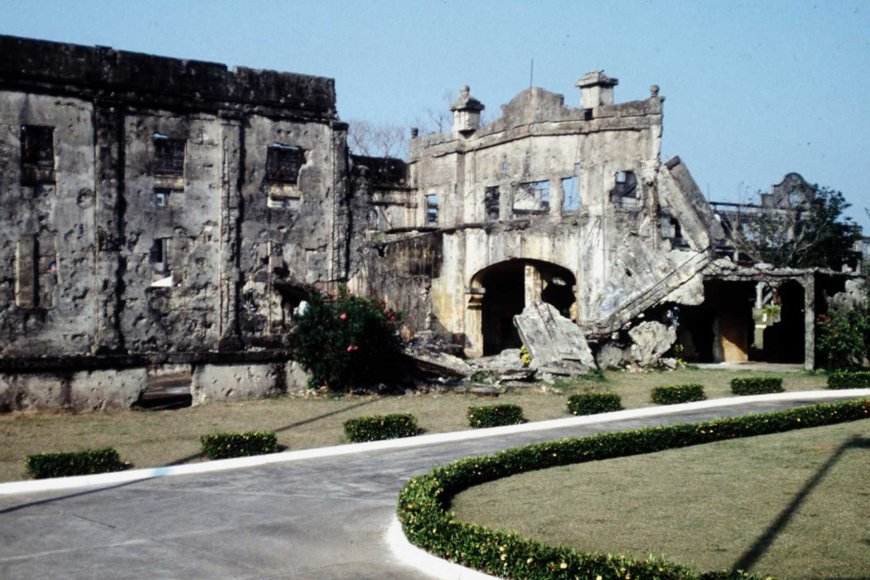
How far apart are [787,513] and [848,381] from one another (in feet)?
45.7

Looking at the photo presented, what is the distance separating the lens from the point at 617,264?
102 ft

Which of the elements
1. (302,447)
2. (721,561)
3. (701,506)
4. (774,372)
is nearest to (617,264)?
(774,372)

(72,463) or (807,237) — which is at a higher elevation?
(807,237)

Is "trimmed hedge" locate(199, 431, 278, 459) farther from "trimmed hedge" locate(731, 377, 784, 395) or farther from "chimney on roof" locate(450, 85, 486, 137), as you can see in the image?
"chimney on roof" locate(450, 85, 486, 137)

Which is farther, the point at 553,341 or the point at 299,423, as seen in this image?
the point at 553,341

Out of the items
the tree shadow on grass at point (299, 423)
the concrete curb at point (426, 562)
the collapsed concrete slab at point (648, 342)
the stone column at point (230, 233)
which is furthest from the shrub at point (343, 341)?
the concrete curb at point (426, 562)

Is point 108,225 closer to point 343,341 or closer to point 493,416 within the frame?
point 343,341

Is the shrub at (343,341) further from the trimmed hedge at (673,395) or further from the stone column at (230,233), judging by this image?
the trimmed hedge at (673,395)

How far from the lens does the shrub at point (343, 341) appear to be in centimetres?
2334

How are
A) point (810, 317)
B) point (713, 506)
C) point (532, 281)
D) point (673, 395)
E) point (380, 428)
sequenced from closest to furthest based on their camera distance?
point (713, 506) → point (380, 428) → point (673, 395) → point (810, 317) → point (532, 281)

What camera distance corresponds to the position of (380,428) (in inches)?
715

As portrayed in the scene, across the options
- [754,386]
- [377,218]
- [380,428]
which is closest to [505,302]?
[377,218]

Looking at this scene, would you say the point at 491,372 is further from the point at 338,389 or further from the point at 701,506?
the point at 701,506

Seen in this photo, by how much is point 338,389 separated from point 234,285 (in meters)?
3.67
